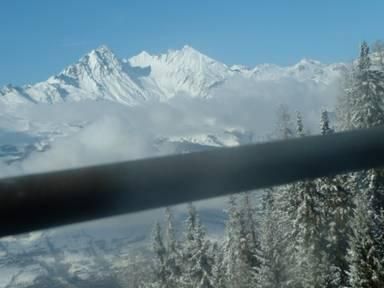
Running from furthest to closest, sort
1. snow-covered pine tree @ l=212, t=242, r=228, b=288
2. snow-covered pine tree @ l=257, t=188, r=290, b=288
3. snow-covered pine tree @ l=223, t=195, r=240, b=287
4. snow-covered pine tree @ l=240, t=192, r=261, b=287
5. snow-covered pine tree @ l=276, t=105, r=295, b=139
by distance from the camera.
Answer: snow-covered pine tree @ l=276, t=105, r=295, b=139
snow-covered pine tree @ l=240, t=192, r=261, b=287
snow-covered pine tree @ l=223, t=195, r=240, b=287
snow-covered pine tree @ l=257, t=188, r=290, b=288
snow-covered pine tree @ l=212, t=242, r=228, b=288

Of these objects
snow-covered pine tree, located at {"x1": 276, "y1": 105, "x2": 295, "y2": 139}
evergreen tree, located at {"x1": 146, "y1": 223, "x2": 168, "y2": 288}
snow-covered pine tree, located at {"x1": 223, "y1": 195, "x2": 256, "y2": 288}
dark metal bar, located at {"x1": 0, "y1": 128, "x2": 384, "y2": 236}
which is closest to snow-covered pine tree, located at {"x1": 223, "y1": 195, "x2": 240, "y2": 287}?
snow-covered pine tree, located at {"x1": 223, "y1": 195, "x2": 256, "y2": 288}

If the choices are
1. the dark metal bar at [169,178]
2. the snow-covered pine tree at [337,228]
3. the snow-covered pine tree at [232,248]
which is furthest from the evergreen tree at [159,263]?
the dark metal bar at [169,178]

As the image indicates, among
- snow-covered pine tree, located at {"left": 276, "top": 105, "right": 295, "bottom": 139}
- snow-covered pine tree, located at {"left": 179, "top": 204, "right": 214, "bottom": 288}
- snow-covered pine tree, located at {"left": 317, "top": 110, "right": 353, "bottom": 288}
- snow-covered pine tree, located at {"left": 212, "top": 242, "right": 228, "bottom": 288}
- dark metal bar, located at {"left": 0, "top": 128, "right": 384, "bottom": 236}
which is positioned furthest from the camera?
snow-covered pine tree, located at {"left": 276, "top": 105, "right": 295, "bottom": 139}

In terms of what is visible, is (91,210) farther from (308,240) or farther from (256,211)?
(256,211)

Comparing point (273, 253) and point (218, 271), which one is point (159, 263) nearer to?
point (218, 271)

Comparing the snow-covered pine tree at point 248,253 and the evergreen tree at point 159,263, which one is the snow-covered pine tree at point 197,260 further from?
the snow-covered pine tree at point 248,253

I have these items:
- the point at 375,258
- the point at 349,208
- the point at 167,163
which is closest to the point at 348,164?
the point at 167,163

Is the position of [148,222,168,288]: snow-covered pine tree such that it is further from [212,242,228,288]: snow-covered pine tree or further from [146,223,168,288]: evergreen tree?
[212,242,228,288]: snow-covered pine tree

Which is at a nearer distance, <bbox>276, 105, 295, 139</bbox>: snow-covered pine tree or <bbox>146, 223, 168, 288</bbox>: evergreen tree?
<bbox>146, 223, 168, 288</bbox>: evergreen tree
